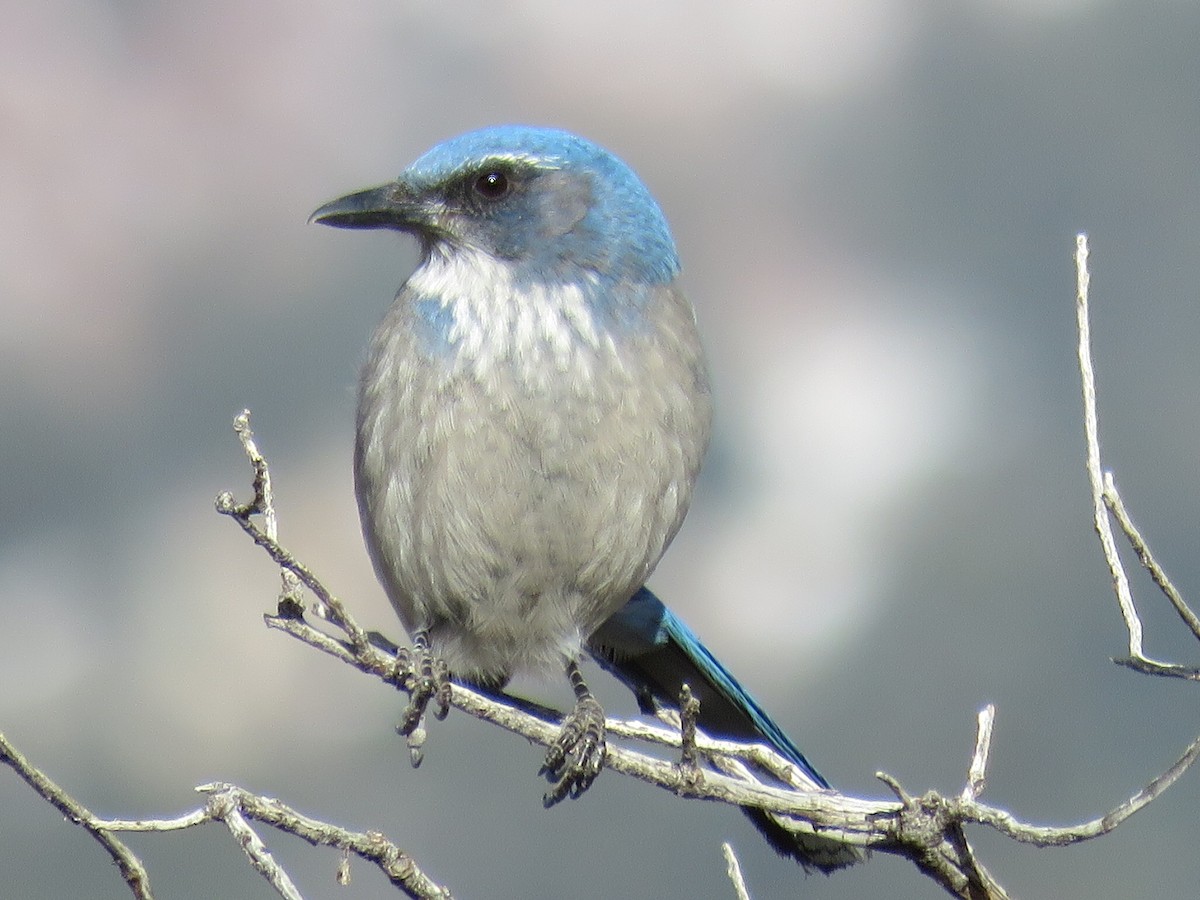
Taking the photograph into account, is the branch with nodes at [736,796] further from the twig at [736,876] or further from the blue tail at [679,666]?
the blue tail at [679,666]

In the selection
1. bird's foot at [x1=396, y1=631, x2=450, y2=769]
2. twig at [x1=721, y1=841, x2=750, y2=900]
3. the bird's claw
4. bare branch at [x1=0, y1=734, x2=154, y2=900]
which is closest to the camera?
bare branch at [x1=0, y1=734, x2=154, y2=900]

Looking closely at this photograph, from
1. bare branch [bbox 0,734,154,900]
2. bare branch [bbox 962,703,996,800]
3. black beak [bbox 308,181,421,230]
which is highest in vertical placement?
black beak [bbox 308,181,421,230]

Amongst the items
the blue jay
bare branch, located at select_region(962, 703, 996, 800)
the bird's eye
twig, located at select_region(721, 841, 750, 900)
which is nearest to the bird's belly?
the blue jay

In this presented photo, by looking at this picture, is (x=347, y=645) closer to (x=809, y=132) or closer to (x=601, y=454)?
(x=601, y=454)

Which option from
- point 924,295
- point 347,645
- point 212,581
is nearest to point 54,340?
point 212,581

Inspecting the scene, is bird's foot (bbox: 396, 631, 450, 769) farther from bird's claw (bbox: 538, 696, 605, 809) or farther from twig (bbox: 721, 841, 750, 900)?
twig (bbox: 721, 841, 750, 900)

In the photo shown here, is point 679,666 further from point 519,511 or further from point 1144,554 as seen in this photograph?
point 1144,554

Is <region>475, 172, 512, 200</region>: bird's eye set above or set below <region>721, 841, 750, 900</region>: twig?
above
